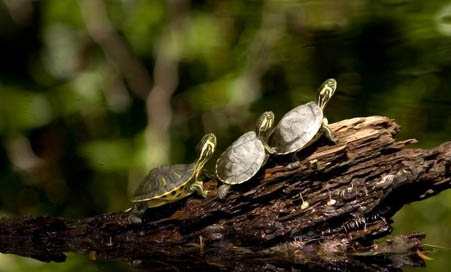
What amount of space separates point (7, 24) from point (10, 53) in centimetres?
12

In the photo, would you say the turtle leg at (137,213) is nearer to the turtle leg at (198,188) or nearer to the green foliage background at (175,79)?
the turtle leg at (198,188)

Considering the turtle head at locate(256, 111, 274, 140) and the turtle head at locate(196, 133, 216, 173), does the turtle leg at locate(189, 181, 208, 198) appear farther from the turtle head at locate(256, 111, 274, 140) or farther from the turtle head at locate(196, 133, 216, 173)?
the turtle head at locate(256, 111, 274, 140)

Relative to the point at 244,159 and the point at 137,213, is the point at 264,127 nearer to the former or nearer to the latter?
the point at 244,159

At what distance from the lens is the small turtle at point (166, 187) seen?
1.64 meters

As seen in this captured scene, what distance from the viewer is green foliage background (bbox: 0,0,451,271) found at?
219cm

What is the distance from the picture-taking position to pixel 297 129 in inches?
64.4

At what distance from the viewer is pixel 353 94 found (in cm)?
225

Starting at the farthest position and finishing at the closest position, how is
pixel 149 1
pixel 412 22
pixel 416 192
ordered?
pixel 149 1
pixel 412 22
pixel 416 192

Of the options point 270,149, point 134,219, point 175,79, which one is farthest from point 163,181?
point 175,79

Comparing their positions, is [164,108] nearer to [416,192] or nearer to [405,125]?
[405,125]

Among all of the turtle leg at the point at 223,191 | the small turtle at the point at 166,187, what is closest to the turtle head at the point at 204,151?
the small turtle at the point at 166,187

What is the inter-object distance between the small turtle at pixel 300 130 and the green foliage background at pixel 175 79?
562 mm

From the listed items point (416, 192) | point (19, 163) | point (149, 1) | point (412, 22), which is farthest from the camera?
point (19, 163)

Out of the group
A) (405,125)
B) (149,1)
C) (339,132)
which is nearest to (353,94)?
(405,125)
